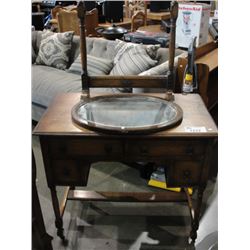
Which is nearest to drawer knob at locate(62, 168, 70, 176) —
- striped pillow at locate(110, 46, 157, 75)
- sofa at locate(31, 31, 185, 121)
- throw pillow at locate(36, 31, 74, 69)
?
sofa at locate(31, 31, 185, 121)

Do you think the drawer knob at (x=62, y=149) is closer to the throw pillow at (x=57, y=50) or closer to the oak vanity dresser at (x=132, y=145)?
the oak vanity dresser at (x=132, y=145)

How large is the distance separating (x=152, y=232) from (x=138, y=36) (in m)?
1.72

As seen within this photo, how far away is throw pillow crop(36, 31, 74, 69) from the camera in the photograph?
2877 millimetres

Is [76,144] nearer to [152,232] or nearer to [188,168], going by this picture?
[188,168]

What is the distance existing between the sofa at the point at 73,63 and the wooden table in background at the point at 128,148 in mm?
796

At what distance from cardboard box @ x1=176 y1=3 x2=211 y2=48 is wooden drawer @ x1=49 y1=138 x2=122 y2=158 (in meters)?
1.34

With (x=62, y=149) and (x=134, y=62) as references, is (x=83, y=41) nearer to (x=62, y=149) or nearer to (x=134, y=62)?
(x=62, y=149)

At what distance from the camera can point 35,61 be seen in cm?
305

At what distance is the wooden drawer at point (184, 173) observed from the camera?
4.09ft

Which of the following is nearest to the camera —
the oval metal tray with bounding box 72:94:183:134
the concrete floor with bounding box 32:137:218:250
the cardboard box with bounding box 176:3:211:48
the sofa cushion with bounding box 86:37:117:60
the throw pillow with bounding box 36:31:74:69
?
the oval metal tray with bounding box 72:94:183:134

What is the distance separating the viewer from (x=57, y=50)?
288 centimetres

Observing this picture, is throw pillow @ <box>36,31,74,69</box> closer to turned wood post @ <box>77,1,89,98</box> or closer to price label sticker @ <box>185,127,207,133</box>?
turned wood post @ <box>77,1,89,98</box>

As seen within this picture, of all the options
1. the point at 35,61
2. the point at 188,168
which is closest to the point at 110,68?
the point at 35,61

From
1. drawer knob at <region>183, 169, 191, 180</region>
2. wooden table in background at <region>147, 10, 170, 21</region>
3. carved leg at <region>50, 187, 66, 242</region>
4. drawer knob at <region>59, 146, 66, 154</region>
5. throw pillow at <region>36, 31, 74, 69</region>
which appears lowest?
carved leg at <region>50, 187, 66, 242</region>
